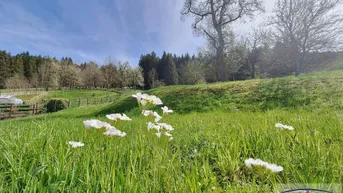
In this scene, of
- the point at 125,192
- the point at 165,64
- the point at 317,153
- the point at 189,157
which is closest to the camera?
the point at 125,192

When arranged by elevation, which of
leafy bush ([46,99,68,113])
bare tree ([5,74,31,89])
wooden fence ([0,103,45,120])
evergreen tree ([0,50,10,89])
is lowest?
wooden fence ([0,103,45,120])

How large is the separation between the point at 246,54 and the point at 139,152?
4464 cm

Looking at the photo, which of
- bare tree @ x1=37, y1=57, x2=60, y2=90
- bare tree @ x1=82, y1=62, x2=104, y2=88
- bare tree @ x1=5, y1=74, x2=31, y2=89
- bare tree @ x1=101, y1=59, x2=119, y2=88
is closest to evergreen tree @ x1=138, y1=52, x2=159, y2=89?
bare tree @ x1=101, y1=59, x2=119, y2=88

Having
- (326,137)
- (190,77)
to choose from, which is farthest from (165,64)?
(326,137)

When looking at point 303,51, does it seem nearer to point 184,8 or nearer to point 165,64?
point 184,8

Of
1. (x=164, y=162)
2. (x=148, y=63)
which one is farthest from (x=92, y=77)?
(x=164, y=162)

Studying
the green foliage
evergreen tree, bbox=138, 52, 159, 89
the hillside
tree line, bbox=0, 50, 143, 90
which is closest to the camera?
the hillside

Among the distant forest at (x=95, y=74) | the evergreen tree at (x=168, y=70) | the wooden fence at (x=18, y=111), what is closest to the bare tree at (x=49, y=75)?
the distant forest at (x=95, y=74)

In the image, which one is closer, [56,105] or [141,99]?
[141,99]

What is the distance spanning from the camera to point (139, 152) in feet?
4.73

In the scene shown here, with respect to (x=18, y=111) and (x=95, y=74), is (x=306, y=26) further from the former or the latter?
(x=95, y=74)

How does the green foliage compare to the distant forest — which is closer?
the green foliage

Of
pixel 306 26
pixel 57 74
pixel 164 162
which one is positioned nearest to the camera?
pixel 164 162

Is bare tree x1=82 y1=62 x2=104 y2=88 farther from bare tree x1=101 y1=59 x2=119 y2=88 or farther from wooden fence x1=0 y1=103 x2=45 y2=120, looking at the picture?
wooden fence x1=0 y1=103 x2=45 y2=120
